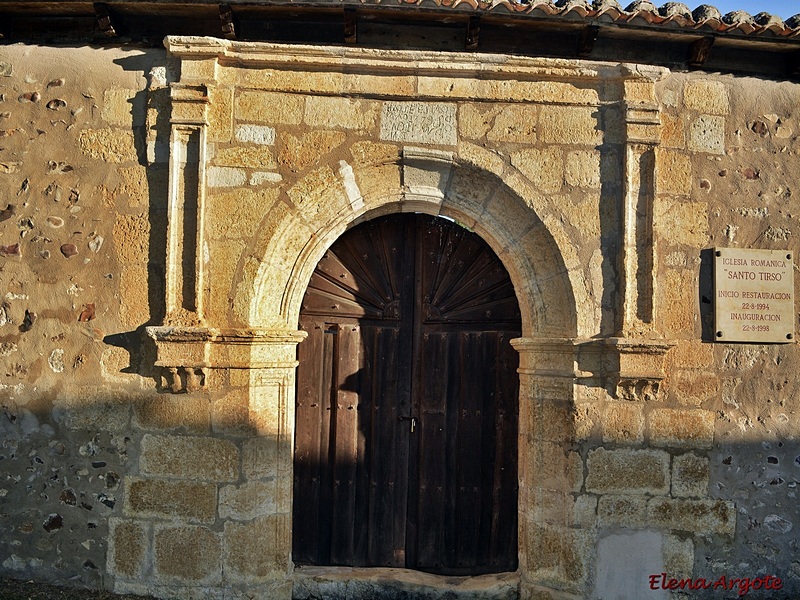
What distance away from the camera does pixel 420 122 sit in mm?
3533

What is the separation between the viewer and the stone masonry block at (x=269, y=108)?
348 centimetres

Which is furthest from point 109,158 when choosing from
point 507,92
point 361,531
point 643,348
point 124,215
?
point 643,348

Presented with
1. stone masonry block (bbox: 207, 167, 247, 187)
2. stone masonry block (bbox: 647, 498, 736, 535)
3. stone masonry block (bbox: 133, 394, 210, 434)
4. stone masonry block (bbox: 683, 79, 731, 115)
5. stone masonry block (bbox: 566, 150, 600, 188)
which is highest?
stone masonry block (bbox: 683, 79, 731, 115)

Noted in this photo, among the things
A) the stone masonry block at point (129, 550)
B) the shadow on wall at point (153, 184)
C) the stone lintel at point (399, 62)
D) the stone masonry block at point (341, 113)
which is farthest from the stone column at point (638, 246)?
the stone masonry block at point (129, 550)

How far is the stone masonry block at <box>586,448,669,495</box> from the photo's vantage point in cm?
344

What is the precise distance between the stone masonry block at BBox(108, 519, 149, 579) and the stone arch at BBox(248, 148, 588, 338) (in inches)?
48.9

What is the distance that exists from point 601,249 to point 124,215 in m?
2.62

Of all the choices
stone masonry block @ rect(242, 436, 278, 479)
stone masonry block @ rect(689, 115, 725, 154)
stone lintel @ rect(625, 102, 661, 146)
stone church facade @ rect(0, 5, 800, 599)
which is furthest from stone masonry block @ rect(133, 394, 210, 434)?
stone masonry block @ rect(689, 115, 725, 154)

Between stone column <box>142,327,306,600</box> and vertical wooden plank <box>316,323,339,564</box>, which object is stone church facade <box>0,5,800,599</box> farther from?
vertical wooden plank <box>316,323,339,564</box>

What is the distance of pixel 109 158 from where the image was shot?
3479 millimetres

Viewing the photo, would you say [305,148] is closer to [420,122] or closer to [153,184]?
[420,122]

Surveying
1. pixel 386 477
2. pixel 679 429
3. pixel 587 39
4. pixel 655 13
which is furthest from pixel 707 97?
pixel 386 477

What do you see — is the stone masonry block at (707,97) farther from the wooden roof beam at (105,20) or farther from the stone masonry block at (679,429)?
the wooden roof beam at (105,20)

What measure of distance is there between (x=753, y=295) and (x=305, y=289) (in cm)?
253
